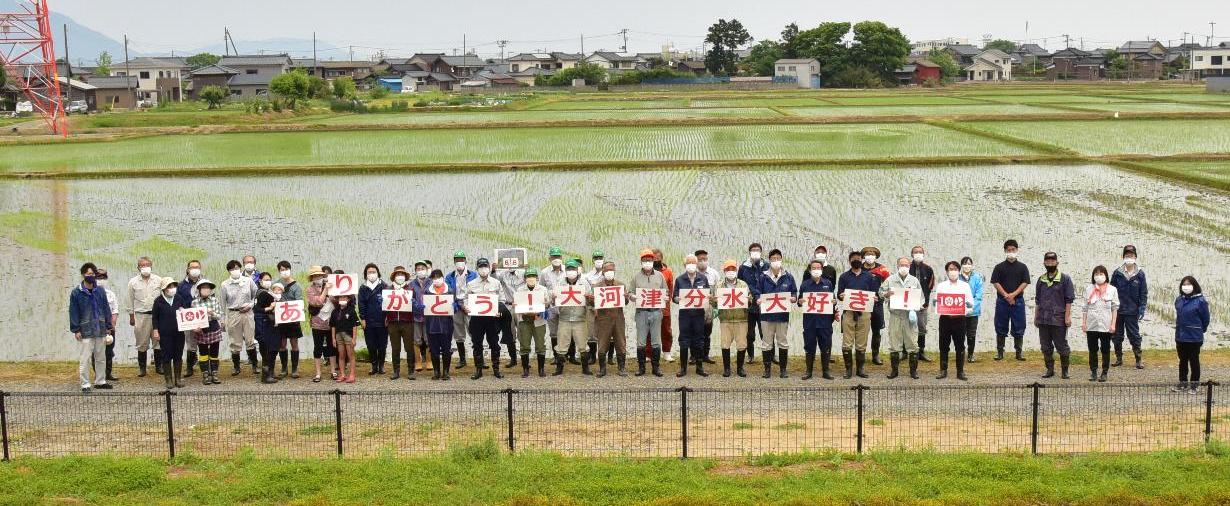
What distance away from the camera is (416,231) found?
25.6m

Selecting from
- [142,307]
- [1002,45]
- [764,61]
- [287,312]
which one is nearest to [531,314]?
[287,312]

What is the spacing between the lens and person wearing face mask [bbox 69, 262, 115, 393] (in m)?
12.9

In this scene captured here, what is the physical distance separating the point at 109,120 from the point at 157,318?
54.6m

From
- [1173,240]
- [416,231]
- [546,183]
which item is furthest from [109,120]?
[1173,240]

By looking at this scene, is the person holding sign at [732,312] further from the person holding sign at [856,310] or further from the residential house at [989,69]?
the residential house at [989,69]

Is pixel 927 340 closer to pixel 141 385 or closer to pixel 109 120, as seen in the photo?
pixel 141 385

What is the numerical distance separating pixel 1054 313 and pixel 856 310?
2.23 metres

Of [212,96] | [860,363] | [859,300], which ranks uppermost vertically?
[212,96]

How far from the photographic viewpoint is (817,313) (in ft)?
43.0

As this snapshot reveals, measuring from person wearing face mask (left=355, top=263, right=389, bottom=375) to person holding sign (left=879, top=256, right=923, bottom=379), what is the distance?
5.98 m

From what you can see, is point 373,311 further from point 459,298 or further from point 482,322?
point 482,322

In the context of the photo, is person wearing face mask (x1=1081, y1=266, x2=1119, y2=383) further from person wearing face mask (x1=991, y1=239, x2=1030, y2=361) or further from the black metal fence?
person wearing face mask (x1=991, y1=239, x2=1030, y2=361)

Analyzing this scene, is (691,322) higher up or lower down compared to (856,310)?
lower down

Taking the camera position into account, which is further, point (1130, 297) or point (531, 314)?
point (531, 314)
